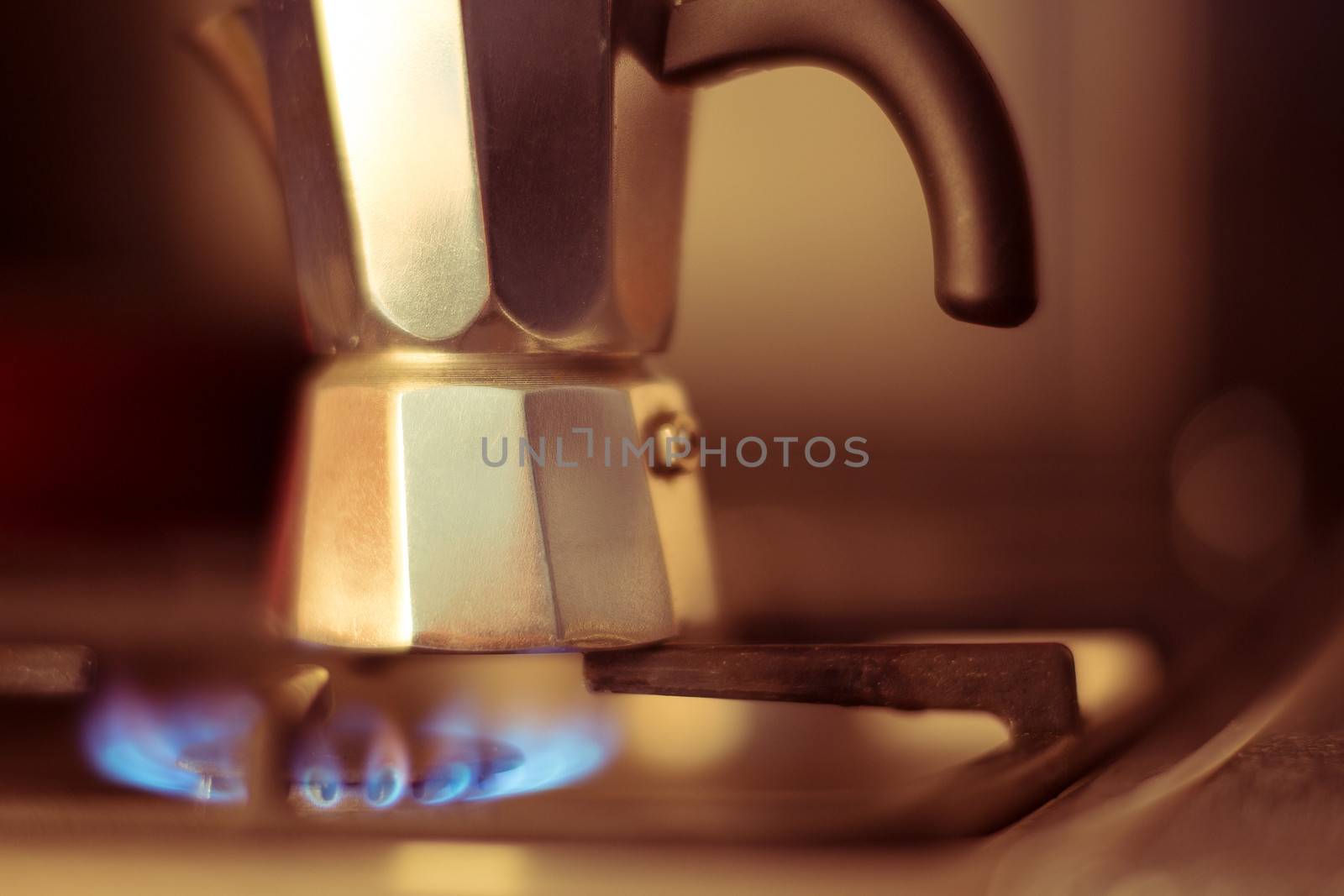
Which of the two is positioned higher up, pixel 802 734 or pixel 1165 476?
pixel 1165 476

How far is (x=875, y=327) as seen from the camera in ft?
2.59

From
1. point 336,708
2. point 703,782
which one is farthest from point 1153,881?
point 336,708

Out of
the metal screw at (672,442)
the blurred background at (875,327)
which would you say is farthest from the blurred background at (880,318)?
the metal screw at (672,442)

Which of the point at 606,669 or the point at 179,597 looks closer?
the point at 606,669

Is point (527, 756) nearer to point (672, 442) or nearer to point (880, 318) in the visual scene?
point (672, 442)

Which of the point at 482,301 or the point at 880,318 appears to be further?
the point at 880,318

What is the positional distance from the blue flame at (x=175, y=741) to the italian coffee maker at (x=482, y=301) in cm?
5

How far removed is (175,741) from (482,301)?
220 mm

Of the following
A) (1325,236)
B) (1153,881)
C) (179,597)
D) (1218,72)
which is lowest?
(1153,881)

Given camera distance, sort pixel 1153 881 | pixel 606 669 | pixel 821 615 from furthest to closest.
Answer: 1. pixel 821 615
2. pixel 606 669
3. pixel 1153 881

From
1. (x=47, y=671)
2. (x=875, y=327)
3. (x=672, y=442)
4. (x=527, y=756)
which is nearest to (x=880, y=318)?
(x=875, y=327)

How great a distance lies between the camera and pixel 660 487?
0.52 meters

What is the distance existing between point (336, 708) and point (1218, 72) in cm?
66

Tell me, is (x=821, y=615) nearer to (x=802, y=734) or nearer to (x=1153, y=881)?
(x=802, y=734)
